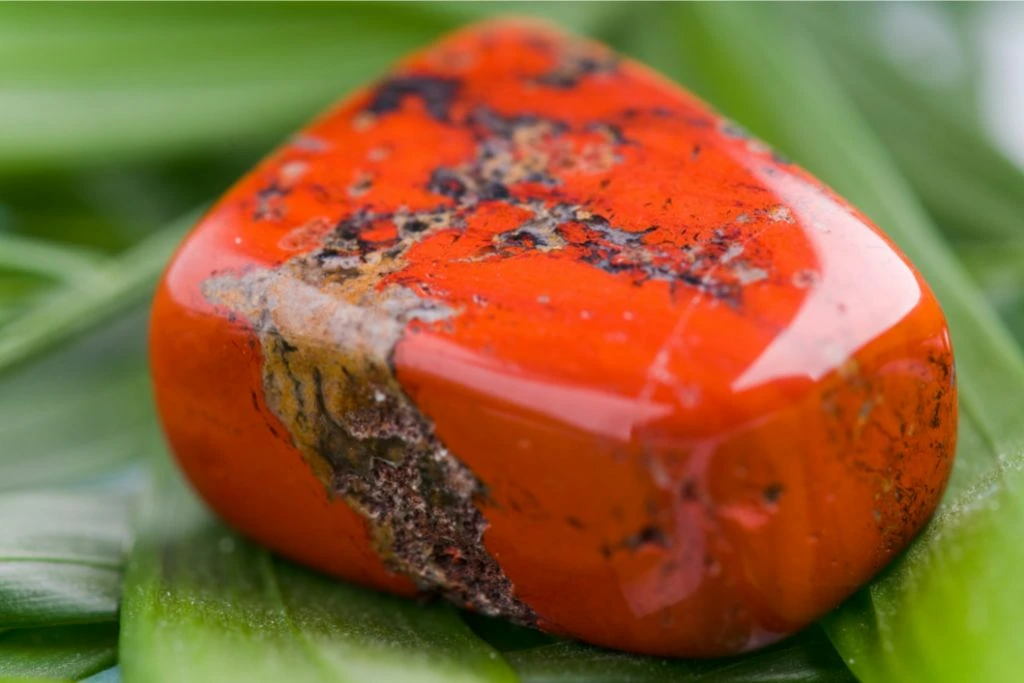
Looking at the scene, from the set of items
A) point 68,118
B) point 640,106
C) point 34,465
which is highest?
point 640,106

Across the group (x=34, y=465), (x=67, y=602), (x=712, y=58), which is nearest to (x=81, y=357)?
(x=34, y=465)

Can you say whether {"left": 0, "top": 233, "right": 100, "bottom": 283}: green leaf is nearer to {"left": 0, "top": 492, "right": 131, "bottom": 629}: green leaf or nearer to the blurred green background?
the blurred green background

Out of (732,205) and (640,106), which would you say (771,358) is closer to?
(732,205)

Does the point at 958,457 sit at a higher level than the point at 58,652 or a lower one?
higher

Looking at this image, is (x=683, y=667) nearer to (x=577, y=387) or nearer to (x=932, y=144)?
(x=577, y=387)

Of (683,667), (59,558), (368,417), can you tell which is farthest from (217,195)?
(683,667)

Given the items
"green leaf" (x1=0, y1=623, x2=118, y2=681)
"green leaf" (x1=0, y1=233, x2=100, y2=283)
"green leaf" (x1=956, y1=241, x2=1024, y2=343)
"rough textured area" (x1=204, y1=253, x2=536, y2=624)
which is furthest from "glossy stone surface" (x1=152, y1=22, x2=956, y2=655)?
"green leaf" (x1=956, y1=241, x2=1024, y2=343)
